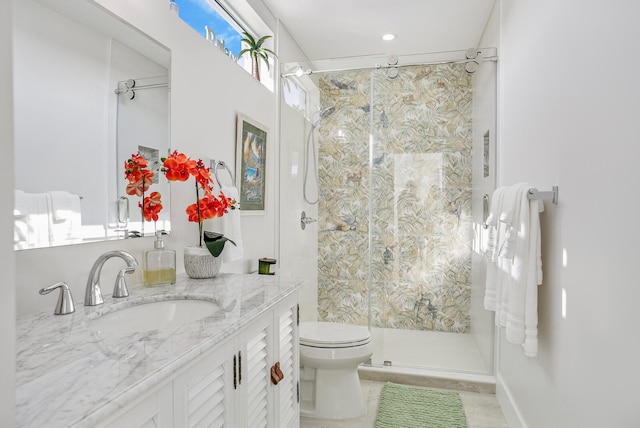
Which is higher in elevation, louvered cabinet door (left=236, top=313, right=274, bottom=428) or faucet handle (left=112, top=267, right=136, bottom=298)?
faucet handle (left=112, top=267, right=136, bottom=298)

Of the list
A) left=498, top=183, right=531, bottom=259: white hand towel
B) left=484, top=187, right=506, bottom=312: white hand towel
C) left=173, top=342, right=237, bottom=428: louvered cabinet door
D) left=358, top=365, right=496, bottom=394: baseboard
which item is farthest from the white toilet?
left=173, top=342, right=237, bottom=428: louvered cabinet door

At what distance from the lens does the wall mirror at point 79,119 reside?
1053 mm

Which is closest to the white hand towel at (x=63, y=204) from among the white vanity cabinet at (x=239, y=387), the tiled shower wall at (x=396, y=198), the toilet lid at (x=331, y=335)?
the white vanity cabinet at (x=239, y=387)

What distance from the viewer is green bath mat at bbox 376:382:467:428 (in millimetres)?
2215

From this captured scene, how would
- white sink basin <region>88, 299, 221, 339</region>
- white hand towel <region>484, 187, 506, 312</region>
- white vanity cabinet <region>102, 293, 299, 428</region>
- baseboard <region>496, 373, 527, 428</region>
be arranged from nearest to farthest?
1. white vanity cabinet <region>102, 293, 299, 428</region>
2. white sink basin <region>88, 299, 221, 339</region>
3. white hand towel <region>484, 187, 506, 312</region>
4. baseboard <region>496, 373, 527, 428</region>

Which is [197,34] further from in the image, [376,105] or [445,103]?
[445,103]

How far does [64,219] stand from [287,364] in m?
1.01

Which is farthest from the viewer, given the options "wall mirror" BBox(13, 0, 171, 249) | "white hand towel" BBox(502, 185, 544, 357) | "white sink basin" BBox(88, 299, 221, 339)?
"white hand towel" BBox(502, 185, 544, 357)

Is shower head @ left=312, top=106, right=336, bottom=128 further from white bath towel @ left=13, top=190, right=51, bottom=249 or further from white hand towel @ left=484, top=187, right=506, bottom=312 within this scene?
white bath towel @ left=13, top=190, right=51, bottom=249

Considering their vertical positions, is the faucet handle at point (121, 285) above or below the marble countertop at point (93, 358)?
above

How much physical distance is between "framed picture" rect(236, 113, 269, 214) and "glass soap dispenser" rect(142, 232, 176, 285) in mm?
860

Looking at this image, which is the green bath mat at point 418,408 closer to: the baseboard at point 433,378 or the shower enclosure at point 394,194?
the baseboard at point 433,378

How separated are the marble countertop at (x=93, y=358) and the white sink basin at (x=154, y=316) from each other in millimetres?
25

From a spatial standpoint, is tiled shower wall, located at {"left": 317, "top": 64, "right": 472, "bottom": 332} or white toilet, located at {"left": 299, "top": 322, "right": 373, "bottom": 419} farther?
tiled shower wall, located at {"left": 317, "top": 64, "right": 472, "bottom": 332}
